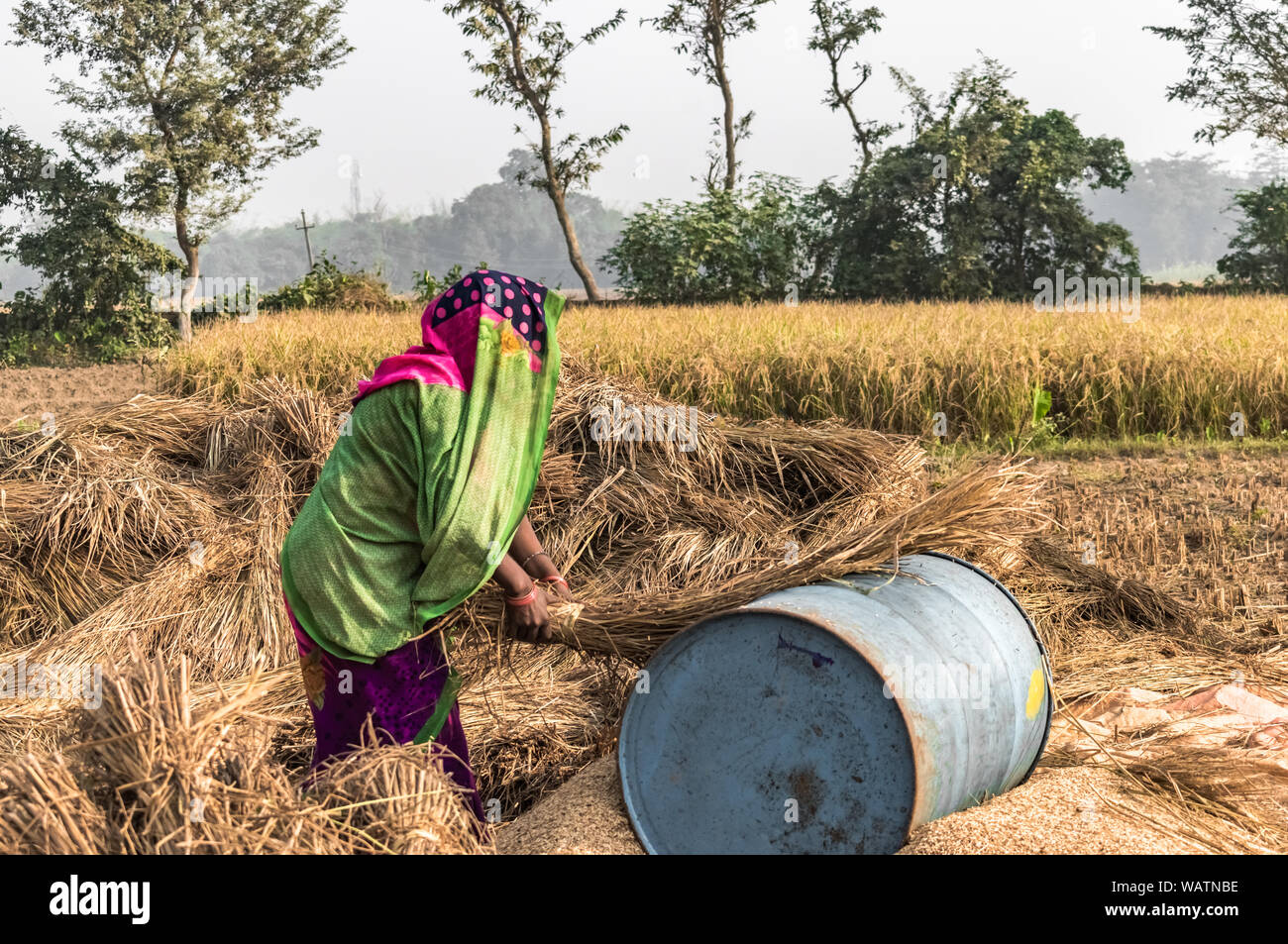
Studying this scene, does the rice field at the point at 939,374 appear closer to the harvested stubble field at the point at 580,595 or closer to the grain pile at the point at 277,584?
the harvested stubble field at the point at 580,595

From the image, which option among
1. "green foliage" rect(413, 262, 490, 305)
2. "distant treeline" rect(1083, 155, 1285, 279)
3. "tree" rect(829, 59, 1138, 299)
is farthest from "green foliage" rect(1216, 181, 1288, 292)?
"distant treeline" rect(1083, 155, 1285, 279)

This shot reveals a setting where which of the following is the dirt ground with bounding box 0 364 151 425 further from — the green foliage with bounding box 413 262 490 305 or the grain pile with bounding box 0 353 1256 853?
the green foliage with bounding box 413 262 490 305

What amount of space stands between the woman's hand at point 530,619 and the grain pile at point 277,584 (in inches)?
3.6

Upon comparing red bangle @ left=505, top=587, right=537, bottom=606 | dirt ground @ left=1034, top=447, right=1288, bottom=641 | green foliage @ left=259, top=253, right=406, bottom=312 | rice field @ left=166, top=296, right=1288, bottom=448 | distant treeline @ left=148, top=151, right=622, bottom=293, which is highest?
distant treeline @ left=148, top=151, right=622, bottom=293

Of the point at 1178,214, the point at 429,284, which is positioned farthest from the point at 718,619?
the point at 1178,214

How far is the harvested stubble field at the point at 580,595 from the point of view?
212 cm

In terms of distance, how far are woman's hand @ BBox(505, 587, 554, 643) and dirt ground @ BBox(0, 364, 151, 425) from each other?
21.7ft

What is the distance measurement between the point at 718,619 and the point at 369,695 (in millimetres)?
801

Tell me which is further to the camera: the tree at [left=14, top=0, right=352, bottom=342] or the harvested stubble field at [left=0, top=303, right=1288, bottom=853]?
Result: the tree at [left=14, top=0, right=352, bottom=342]

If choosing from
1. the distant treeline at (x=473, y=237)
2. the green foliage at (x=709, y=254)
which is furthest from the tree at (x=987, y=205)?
the distant treeline at (x=473, y=237)

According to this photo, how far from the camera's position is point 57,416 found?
605 centimetres

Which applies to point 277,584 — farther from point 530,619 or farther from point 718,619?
point 718,619

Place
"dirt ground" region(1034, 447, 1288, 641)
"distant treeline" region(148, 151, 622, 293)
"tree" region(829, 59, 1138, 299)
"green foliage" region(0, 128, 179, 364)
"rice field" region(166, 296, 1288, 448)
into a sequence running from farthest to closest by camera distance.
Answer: "distant treeline" region(148, 151, 622, 293) → "tree" region(829, 59, 1138, 299) → "green foliage" region(0, 128, 179, 364) → "rice field" region(166, 296, 1288, 448) → "dirt ground" region(1034, 447, 1288, 641)

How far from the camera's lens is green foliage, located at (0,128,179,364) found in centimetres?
1539
